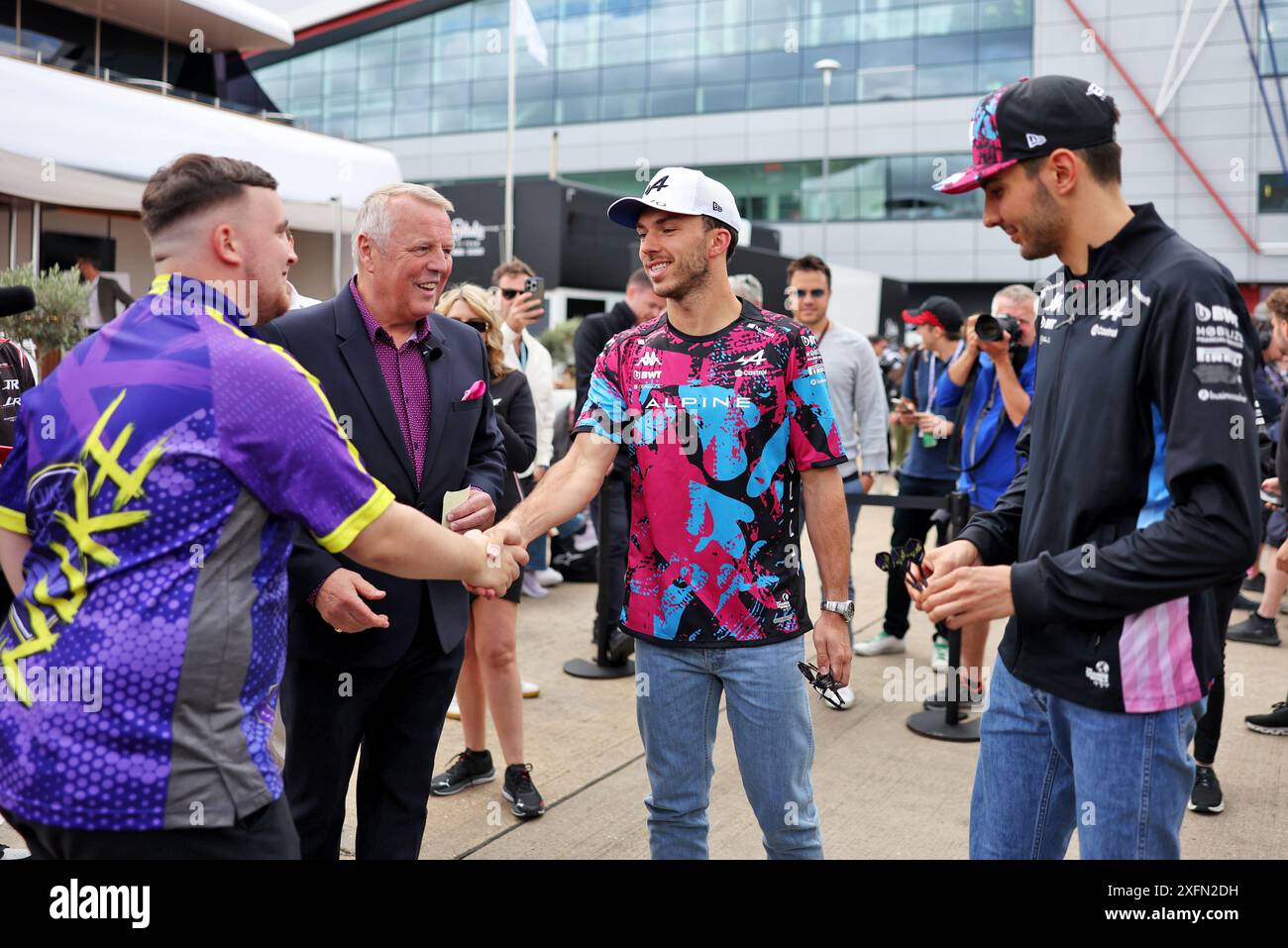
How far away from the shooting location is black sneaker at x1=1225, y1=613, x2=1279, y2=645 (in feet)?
25.0

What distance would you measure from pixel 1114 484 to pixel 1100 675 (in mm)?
377

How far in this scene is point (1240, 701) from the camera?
6301 millimetres

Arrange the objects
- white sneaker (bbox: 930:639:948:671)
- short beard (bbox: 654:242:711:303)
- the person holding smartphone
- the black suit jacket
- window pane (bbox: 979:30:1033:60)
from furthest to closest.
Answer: window pane (bbox: 979:30:1033:60)
white sneaker (bbox: 930:639:948:671)
the person holding smartphone
short beard (bbox: 654:242:711:303)
the black suit jacket

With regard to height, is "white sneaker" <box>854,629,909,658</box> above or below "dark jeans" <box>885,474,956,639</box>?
below

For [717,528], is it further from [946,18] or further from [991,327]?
[946,18]

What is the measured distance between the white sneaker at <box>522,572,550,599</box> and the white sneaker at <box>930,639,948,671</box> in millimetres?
3233

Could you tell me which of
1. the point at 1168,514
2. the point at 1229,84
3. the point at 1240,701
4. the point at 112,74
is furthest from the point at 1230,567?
the point at 1229,84

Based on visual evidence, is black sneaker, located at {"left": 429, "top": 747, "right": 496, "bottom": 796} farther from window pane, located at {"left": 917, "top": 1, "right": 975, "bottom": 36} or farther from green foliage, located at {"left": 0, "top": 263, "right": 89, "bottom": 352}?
window pane, located at {"left": 917, "top": 1, "right": 975, "bottom": 36}

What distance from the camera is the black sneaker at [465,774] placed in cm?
468

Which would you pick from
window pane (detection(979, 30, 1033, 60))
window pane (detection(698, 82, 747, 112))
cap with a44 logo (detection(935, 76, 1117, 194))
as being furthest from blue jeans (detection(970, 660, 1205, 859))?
window pane (detection(698, 82, 747, 112))

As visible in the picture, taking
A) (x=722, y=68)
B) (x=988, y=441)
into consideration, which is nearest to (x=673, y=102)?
(x=722, y=68)

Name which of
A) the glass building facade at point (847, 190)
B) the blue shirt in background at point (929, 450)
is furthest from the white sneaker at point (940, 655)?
the glass building facade at point (847, 190)

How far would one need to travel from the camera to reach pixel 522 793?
14.6ft
